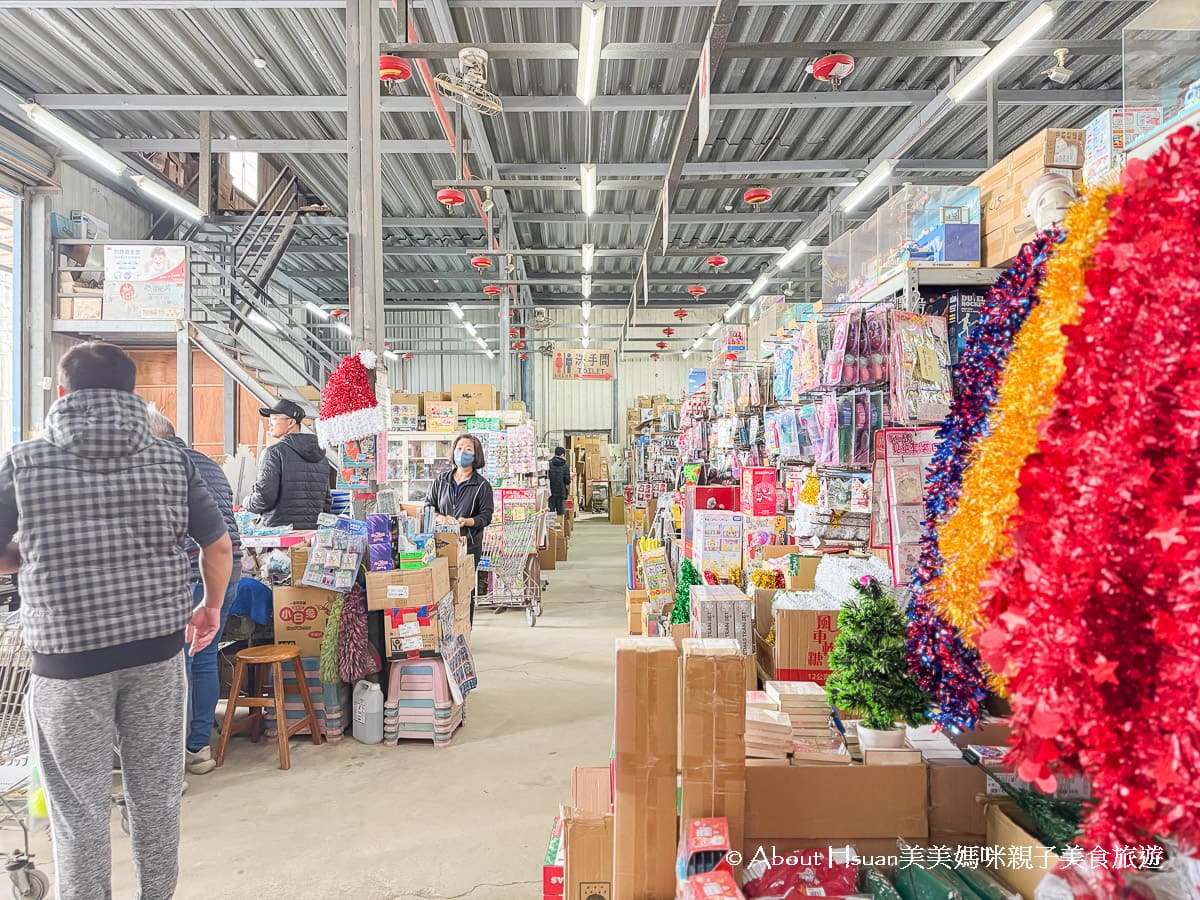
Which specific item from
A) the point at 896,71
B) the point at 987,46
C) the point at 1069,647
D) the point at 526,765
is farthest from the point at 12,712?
the point at 896,71

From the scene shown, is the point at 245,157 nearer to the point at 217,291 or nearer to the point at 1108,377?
Result: the point at 217,291

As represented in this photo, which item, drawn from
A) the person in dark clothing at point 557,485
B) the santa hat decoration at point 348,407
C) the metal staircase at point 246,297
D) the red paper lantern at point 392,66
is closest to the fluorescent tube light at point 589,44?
the red paper lantern at point 392,66

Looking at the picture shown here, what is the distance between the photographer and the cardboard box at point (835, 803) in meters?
1.93

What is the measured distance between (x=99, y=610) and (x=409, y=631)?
2.36 metres

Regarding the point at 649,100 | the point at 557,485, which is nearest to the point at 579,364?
the point at 557,485

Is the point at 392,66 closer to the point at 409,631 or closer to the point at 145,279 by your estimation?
the point at 409,631

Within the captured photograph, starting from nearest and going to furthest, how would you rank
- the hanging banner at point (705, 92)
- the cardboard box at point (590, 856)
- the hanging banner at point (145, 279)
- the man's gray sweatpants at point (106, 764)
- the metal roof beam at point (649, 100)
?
the cardboard box at point (590, 856) < the man's gray sweatpants at point (106, 764) < the hanging banner at point (705, 92) < the metal roof beam at point (649, 100) < the hanging banner at point (145, 279)

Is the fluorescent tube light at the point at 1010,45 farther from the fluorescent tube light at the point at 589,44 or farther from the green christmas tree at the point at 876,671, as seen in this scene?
the green christmas tree at the point at 876,671

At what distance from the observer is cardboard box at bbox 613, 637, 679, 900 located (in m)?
1.77

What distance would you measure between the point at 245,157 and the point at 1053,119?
1266 centimetres

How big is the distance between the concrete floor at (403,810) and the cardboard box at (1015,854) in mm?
1838

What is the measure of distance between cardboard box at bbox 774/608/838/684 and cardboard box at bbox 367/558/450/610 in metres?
2.39

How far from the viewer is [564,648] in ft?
22.1

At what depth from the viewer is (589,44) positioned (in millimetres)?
4379
